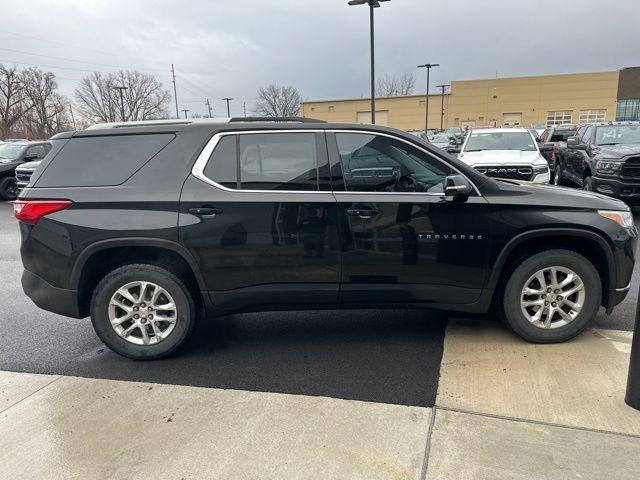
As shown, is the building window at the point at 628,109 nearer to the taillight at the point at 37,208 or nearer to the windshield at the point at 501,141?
the windshield at the point at 501,141

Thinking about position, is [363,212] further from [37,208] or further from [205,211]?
[37,208]

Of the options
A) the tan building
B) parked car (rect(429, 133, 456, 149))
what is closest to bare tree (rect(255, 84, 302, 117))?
the tan building

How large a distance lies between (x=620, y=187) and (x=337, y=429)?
8.06 metres

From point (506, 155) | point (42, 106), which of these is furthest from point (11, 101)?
point (506, 155)

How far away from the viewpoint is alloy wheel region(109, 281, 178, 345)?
359 centimetres

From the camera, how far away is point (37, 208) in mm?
3502

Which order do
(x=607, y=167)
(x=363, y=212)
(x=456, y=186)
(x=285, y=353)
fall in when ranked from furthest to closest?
(x=607, y=167)
(x=285, y=353)
(x=363, y=212)
(x=456, y=186)

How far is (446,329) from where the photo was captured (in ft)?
13.6

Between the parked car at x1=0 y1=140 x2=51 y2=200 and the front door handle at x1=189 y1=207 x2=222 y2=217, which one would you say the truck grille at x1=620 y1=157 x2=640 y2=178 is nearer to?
the front door handle at x1=189 y1=207 x2=222 y2=217

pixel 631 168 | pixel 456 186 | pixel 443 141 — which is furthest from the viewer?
pixel 443 141

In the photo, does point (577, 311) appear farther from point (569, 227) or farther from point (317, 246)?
point (317, 246)

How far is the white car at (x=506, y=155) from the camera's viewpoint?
356 inches

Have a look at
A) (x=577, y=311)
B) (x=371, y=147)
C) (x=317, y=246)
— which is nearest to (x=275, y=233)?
(x=317, y=246)

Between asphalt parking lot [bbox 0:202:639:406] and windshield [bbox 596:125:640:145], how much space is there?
→ 21.1 feet
